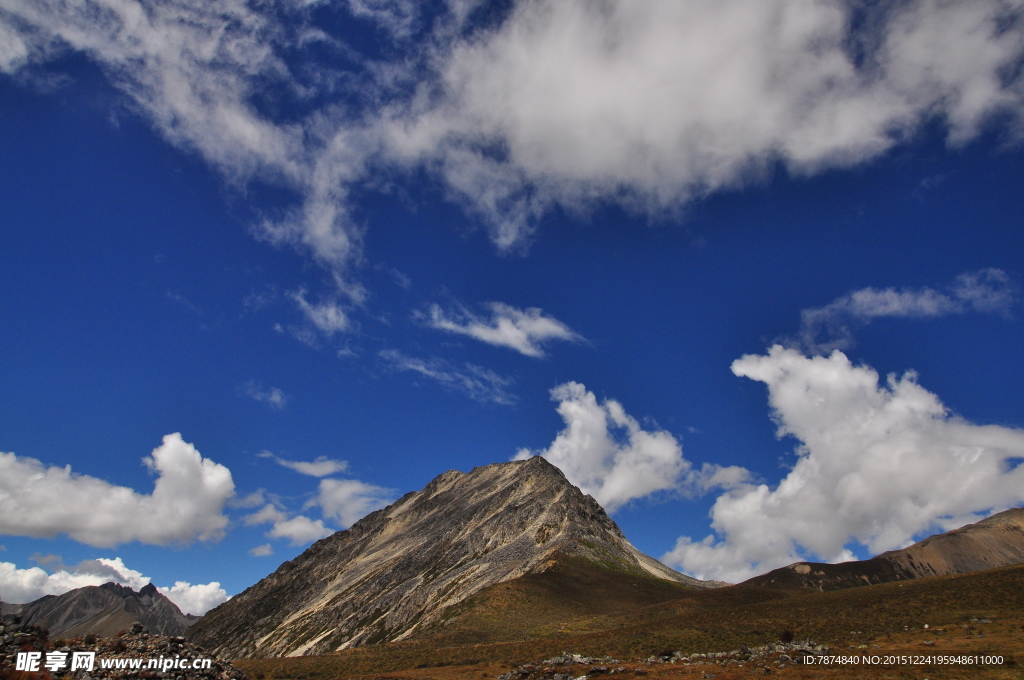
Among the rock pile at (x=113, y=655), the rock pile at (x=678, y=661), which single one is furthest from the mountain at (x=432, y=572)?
the rock pile at (x=113, y=655)

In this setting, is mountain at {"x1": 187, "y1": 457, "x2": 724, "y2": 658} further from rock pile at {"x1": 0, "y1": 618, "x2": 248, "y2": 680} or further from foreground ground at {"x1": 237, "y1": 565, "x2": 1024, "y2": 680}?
rock pile at {"x1": 0, "y1": 618, "x2": 248, "y2": 680}

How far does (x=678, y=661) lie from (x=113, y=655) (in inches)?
1805

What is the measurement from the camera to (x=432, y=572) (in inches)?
5773

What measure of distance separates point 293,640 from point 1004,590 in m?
150

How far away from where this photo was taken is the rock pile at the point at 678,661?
43375 mm

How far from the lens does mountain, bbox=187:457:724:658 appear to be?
127 m

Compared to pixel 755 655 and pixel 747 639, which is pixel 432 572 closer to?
pixel 747 639

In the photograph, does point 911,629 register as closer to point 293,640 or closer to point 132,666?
point 132,666

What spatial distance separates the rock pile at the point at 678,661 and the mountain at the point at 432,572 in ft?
209

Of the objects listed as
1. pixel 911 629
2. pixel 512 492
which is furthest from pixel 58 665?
pixel 512 492

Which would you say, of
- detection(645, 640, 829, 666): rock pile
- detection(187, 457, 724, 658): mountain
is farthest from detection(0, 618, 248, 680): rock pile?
detection(187, 457, 724, 658): mountain

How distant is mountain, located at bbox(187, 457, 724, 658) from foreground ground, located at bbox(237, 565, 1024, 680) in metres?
34.0

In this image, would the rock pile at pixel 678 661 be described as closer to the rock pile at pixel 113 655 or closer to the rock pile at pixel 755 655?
the rock pile at pixel 755 655

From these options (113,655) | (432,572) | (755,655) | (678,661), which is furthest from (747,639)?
(432,572)
